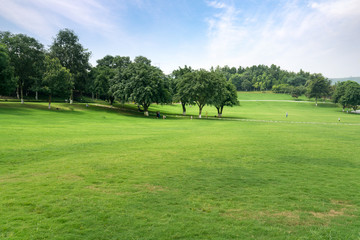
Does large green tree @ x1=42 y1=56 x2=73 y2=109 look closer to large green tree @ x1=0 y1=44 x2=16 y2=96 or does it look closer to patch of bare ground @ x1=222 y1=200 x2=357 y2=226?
large green tree @ x1=0 y1=44 x2=16 y2=96

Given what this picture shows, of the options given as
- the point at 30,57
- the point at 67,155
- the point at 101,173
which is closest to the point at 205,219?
the point at 101,173

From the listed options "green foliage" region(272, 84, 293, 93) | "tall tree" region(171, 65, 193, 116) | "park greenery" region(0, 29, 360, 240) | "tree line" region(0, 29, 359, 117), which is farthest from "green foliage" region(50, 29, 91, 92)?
"green foliage" region(272, 84, 293, 93)

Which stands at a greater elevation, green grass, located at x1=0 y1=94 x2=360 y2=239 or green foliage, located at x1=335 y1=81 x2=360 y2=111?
green foliage, located at x1=335 y1=81 x2=360 y2=111

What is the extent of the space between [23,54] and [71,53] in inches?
532

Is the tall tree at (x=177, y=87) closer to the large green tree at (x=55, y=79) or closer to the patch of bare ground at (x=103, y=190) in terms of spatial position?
the large green tree at (x=55, y=79)

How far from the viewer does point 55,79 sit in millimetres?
46312

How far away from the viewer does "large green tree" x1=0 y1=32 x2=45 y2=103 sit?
5203 centimetres

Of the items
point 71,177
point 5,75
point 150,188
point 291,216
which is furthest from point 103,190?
point 5,75

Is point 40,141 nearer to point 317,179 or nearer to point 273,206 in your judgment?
point 273,206

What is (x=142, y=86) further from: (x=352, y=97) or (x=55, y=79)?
(x=352, y=97)

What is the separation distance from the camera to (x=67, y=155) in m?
14.0

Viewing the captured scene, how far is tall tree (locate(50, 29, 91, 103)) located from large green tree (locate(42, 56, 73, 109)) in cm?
1522

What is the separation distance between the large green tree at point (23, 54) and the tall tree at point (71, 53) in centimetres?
690

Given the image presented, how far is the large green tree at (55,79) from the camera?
150 ft
